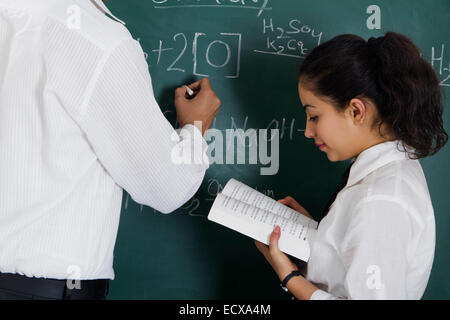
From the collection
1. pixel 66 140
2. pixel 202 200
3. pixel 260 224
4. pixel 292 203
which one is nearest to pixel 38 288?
pixel 66 140

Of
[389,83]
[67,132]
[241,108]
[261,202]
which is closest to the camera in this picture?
[67,132]

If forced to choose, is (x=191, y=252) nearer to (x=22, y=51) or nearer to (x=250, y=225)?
(x=250, y=225)

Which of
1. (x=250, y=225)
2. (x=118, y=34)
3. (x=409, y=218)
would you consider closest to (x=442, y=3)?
(x=409, y=218)

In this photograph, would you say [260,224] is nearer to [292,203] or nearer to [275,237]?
[275,237]

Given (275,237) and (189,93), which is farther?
(189,93)

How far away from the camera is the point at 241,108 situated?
138 centimetres

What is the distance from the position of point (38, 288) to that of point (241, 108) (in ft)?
2.52

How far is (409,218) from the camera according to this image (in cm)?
93

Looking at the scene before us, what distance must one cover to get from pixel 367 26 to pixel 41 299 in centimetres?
117

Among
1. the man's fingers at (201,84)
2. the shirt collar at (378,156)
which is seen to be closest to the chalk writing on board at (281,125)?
the man's fingers at (201,84)

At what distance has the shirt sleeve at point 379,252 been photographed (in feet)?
2.96

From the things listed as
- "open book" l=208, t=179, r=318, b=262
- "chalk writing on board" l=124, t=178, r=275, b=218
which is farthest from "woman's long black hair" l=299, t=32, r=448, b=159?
"chalk writing on board" l=124, t=178, r=275, b=218

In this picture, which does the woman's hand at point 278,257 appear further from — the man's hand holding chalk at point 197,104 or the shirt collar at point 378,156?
the man's hand holding chalk at point 197,104

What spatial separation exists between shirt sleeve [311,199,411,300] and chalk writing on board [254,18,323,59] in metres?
0.61
